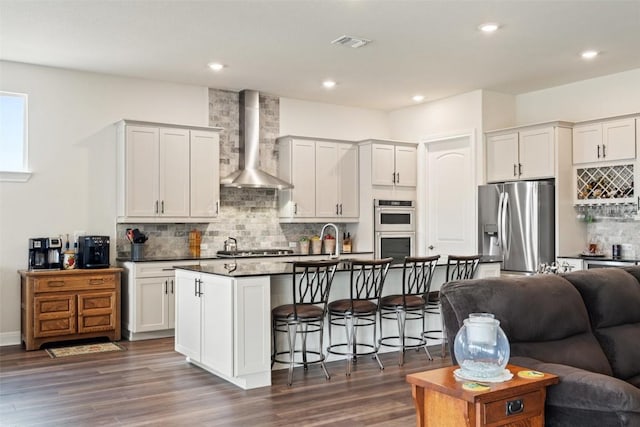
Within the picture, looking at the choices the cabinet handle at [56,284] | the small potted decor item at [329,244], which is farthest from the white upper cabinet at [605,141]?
the cabinet handle at [56,284]

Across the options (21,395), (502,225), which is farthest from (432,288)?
(21,395)

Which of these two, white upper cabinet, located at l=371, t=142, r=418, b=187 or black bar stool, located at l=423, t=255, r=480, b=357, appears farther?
white upper cabinet, located at l=371, t=142, r=418, b=187

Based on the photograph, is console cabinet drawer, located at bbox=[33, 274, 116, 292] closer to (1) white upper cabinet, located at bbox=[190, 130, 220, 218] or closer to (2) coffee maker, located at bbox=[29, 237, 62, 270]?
(2) coffee maker, located at bbox=[29, 237, 62, 270]

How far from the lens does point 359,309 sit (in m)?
5.09

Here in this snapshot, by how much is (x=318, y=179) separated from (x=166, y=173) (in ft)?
7.25

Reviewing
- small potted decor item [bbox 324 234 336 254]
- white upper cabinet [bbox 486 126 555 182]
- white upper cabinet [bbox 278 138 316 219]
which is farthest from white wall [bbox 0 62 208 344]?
white upper cabinet [bbox 486 126 555 182]

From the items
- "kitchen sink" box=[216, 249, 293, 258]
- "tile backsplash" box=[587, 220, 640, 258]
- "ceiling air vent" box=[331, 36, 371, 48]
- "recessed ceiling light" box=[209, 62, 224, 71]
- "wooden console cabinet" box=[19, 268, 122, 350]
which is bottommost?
"wooden console cabinet" box=[19, 268, 122, 350]

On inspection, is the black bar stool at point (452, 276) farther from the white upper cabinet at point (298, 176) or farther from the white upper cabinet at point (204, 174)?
the white upper cabinet at point (204, 174)

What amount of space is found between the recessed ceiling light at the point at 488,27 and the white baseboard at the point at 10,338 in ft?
18.8

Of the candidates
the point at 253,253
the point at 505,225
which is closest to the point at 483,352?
the point at 505,225

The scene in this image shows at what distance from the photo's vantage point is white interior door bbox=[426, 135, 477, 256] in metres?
7.89

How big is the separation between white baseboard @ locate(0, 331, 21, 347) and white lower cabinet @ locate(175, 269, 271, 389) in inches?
105

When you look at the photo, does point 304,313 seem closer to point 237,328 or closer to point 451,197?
point 237,328

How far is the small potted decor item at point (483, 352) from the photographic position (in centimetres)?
239
